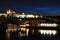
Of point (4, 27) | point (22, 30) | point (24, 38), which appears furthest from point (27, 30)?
point (4, 27)

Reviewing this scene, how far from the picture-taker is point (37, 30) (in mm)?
5426

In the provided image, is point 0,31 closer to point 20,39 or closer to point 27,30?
point 20,39

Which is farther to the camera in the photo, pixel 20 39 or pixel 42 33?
pixel 42 33

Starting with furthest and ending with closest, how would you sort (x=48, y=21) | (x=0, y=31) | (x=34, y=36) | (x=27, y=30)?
(x=48, y=21) < (x=27, y=30) < (x=34, y=36) < (x=0, y=31)

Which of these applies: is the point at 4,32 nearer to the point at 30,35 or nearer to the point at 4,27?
the point at 4,27

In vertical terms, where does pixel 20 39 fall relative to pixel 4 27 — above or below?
below

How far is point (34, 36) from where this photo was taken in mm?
5047

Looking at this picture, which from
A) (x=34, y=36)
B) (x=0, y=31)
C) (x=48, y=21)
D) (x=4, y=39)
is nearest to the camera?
(x=4, y=39)

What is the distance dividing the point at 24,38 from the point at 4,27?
62cm

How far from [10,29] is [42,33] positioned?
1233 mm

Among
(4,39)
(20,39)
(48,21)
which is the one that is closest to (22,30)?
(20,39)

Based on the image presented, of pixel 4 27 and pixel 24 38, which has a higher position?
pixel 4 27

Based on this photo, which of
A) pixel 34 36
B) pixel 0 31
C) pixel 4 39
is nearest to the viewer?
pixel 4 39

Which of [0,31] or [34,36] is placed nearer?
[0,31]
